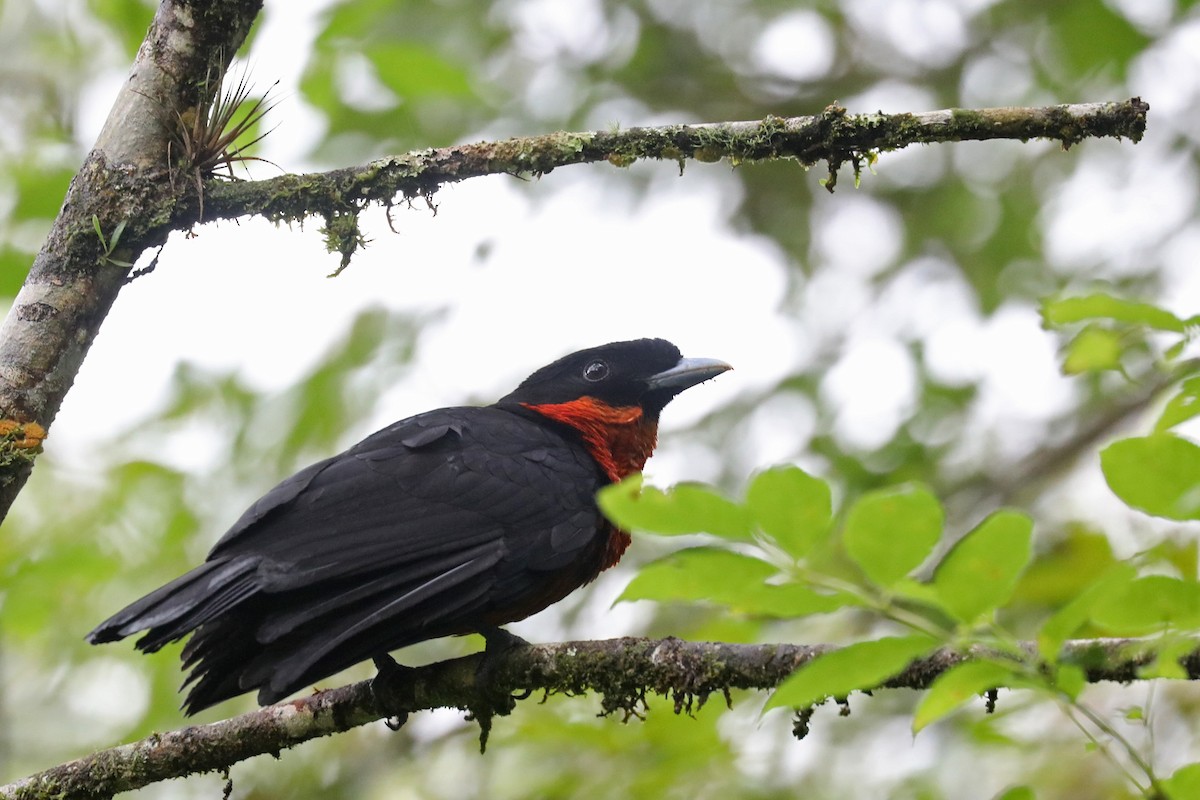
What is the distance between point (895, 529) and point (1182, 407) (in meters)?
0.46

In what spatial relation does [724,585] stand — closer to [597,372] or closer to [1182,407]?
[1182,407]

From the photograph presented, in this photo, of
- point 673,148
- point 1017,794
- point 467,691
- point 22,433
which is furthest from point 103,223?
point 1017,794

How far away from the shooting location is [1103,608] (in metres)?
1.24

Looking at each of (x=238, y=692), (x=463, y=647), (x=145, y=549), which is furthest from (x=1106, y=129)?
(x=145, y=549)

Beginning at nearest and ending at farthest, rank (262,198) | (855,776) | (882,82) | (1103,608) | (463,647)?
1. (1103,608)
2. (262,198)
3. (855,776)
4. (463,647)
5. (882,82)

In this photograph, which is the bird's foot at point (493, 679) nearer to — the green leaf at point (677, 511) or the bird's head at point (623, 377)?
the bird's head at point (623, 377)

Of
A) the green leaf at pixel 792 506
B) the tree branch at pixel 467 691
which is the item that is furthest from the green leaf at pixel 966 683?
the tree branch at pixel 467 691

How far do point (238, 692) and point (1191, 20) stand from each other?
212 inches

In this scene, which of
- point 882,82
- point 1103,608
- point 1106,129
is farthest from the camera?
point 882,82

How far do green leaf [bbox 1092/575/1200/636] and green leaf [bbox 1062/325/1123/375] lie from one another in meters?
0.32

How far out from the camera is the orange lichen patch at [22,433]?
8.50ft

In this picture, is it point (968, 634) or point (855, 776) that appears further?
point (855, 776)

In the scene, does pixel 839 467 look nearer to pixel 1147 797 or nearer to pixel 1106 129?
pixel 1106 129

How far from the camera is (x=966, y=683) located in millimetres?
1284
